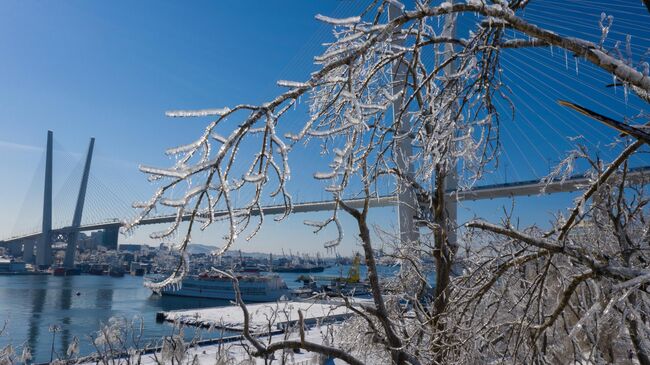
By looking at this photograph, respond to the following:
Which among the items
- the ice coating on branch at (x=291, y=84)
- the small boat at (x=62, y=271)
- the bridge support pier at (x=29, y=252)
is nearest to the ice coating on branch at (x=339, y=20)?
the ice coating on branch at (x=291, y=84)

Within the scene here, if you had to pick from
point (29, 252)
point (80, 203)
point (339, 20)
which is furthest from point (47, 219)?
point (339, 20)

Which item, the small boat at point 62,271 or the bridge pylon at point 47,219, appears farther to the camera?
the small boat at point 62,271

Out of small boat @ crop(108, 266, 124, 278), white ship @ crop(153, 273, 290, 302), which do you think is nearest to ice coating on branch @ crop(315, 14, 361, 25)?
white ship @ crop(153, 273, 290, 302)

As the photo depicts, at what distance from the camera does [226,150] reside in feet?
4.75

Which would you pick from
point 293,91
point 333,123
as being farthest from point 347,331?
point 293,91

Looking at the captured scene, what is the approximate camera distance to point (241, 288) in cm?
5388

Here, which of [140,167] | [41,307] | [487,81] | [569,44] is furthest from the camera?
[41,307]

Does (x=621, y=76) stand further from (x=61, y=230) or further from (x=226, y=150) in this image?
(x=61, y=230)

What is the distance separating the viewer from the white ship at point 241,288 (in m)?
54.2

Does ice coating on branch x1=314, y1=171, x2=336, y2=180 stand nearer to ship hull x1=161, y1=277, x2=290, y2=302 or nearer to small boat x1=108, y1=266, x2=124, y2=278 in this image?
ship hull x1=161, y1=277, x2=290, y2=302

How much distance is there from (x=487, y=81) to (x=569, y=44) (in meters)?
0.71

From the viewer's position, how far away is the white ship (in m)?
54.2

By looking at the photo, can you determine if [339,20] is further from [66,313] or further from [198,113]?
[66,313]

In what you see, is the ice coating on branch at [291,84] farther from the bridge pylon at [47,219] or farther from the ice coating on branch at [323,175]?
the bridge pylon at [47,219]
